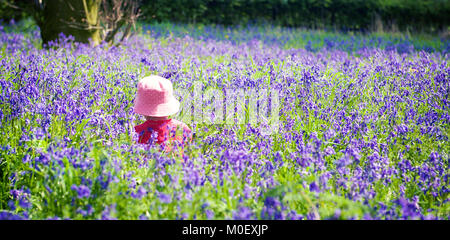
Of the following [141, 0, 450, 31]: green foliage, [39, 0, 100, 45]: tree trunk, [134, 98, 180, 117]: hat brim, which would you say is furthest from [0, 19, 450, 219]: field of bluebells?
[141, 0, 450, 31]: green foliage

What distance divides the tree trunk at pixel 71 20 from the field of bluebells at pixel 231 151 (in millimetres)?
1938

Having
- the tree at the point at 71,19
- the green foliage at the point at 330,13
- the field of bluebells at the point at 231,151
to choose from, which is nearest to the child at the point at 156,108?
the field of bluebells at the point at 231,151

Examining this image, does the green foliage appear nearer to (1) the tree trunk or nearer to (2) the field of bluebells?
(1) the tree trunk

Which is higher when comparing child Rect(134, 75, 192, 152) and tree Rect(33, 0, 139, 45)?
tree Rect(33, 0, 139, 45)

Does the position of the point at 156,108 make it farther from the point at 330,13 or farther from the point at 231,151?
the point at 330,13

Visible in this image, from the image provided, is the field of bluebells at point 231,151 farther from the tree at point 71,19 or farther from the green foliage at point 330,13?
the green foliage at point 330,13

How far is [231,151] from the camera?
2752 millimetres

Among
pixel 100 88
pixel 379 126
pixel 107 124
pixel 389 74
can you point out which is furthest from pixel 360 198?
pixel 389 74

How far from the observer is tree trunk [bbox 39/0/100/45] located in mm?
7152

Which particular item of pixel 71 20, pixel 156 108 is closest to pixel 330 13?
pixel 71 20

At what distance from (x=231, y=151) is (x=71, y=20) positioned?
5.68 meters

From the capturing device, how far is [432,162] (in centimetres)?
280

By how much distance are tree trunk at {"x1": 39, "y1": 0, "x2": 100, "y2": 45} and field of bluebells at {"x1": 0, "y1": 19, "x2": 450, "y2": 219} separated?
1.94 meters

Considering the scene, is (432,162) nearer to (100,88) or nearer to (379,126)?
(379,126)
